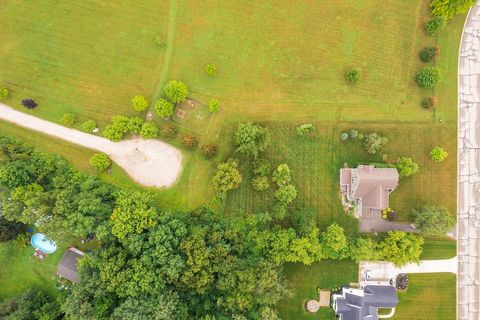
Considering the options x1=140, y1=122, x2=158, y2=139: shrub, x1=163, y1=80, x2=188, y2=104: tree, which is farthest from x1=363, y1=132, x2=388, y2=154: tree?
x1=140, y1=122, x2=158, y2=139: shrub

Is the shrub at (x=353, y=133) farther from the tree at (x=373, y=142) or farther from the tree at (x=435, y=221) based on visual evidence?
the tree at (x=435, y=221)

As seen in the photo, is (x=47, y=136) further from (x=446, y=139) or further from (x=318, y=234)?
(x=446, y=139)

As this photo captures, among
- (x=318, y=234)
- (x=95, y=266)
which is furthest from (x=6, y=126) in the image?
(x=318, y=234)

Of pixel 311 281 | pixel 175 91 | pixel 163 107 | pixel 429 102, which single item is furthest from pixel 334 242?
pixel 175 91

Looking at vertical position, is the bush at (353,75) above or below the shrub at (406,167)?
above

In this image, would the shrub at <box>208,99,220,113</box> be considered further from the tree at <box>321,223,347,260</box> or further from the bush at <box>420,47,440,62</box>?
the bush at <box>420,47,440,62</box>

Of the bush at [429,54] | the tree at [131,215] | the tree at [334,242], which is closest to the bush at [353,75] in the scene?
the bush at [429,54]
